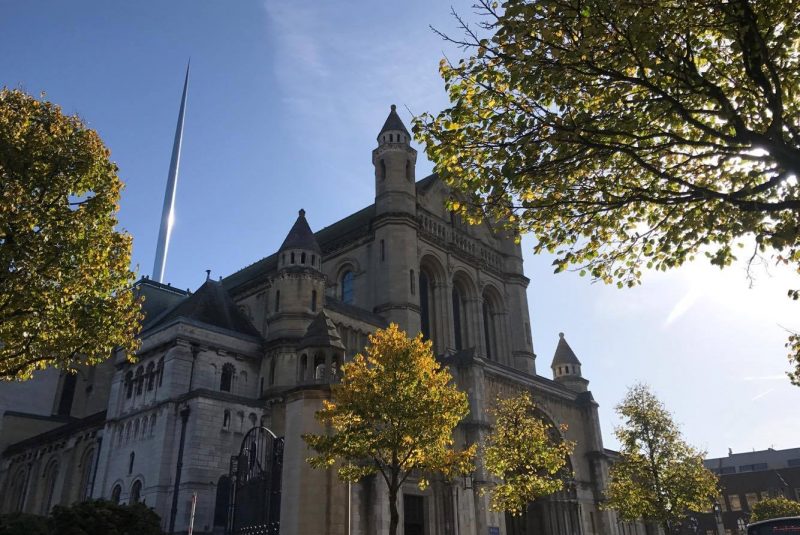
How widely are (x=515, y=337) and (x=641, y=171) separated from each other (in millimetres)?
38927

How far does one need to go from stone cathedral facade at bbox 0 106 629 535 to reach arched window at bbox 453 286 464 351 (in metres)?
0.11

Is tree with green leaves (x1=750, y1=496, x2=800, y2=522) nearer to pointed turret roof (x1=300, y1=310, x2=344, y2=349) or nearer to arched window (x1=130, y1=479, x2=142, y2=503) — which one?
pointed turret roof (x1=300, y1=310, x2=344, y2=349)

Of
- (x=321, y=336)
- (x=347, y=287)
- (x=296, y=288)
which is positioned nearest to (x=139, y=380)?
(x=296, y=288)

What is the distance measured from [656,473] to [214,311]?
27.1 metres

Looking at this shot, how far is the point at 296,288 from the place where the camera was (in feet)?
119

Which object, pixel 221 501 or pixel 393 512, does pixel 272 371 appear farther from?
pixel 393 512

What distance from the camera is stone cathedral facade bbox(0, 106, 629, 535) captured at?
85.4 feet

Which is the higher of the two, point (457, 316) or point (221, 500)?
point (457, 316)

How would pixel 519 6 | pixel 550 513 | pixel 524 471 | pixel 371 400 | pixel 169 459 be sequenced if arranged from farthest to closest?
pixel 550 513
pixel 169 459
pixel 524 471
pixel 371 400
pixel 519 6

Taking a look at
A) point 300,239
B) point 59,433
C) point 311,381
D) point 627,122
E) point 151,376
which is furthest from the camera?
point 59,433

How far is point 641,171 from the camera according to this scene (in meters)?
12.5

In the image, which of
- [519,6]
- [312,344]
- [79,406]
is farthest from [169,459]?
[519,6]

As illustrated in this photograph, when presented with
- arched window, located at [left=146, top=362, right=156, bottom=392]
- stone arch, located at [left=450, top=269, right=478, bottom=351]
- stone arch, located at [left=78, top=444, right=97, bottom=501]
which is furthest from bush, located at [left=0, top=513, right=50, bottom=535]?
stone arch, located at [left=450, top=269, right=478, bottom=351]

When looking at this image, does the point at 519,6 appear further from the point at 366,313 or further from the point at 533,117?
the point at 366,313
